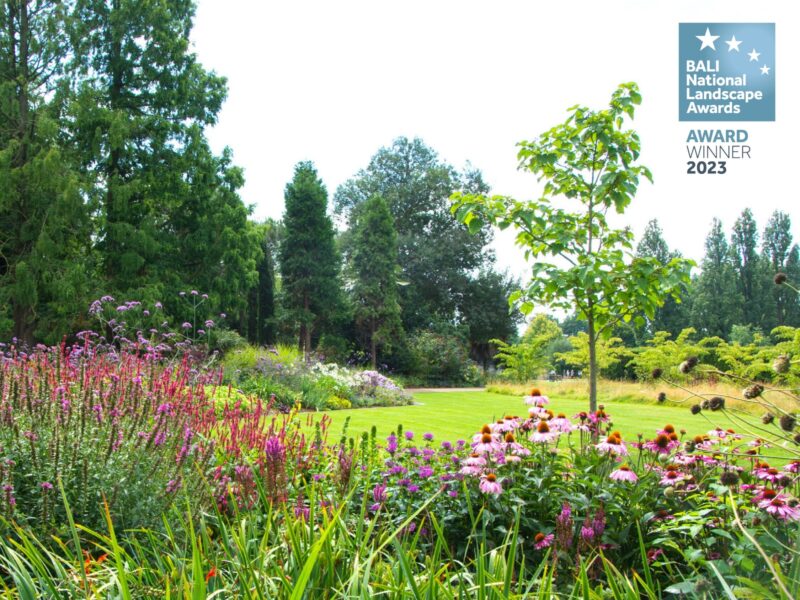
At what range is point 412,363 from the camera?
75.6ft

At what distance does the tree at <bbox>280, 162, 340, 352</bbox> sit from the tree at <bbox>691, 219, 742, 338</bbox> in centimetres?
2133

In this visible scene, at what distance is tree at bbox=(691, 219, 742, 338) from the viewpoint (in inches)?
1296

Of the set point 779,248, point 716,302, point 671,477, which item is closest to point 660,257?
point 716,302

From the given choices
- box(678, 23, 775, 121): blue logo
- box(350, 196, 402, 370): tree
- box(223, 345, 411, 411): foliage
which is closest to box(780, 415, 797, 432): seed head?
box(678, 23, 775, 121): blue logo

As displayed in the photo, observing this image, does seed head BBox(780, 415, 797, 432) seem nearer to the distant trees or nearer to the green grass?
the green grass

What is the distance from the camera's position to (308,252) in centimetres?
2205

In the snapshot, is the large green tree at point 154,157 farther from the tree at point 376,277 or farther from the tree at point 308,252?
the tree at point 376,277

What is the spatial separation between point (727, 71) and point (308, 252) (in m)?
17.3

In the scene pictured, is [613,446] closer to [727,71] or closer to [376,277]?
[727,71]

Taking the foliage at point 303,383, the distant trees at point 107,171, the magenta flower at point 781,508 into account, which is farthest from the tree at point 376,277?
the magenta flower at point 781,508

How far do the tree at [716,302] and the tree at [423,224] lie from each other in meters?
12.1

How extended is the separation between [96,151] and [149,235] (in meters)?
2.45

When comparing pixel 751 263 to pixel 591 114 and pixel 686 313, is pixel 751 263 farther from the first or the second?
pixel 591 114

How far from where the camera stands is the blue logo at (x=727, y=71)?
590 cm
